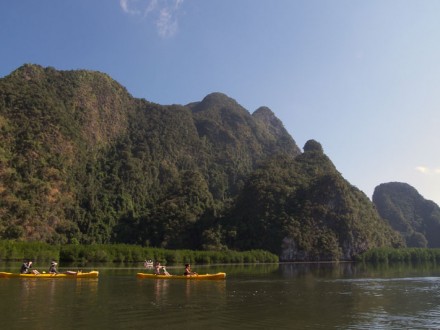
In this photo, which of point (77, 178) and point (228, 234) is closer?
point (228, 234)

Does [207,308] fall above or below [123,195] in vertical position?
below

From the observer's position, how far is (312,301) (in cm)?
2945

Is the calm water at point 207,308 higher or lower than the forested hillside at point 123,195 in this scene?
lower

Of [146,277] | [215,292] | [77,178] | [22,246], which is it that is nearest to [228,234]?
[77,178]

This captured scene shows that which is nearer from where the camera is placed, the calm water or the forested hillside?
the calm water

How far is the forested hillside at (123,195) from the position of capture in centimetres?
12712

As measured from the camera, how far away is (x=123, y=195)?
16575 cm

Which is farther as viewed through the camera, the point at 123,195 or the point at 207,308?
the point at 123,195

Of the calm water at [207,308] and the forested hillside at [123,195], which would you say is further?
the forested hillside at [123,195]

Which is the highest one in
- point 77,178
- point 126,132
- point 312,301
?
point 126,132

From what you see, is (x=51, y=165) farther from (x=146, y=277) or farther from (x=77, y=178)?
(x=146, y=277)

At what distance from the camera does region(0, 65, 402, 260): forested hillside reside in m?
127

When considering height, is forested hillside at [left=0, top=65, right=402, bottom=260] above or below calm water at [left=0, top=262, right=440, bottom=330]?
above

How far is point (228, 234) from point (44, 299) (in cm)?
11828
